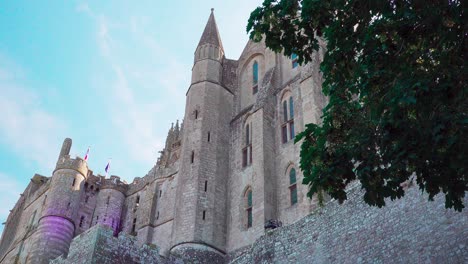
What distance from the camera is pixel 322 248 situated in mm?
13930

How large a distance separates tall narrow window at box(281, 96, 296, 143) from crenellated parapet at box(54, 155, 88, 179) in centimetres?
1341

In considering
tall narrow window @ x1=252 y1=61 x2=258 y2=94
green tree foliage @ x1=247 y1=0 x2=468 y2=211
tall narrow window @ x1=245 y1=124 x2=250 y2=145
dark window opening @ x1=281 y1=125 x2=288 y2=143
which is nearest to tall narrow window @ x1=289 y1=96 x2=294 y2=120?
dark window opening @ x1=281 y1=125 x2=288 y2=143

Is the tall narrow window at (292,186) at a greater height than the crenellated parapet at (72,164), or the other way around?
the crenellated parapet at (72,164)

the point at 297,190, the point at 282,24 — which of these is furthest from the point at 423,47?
the point at 297,190

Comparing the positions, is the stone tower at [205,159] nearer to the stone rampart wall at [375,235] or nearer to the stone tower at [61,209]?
the stone rampart wall at [375,235]

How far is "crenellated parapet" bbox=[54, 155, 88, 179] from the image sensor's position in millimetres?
31812

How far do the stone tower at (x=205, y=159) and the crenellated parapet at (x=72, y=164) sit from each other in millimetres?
8405

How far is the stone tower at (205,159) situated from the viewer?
22969 mm

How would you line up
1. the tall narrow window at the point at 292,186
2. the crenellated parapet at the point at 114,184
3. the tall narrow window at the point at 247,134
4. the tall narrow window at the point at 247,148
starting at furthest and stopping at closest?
the crenellated parapet at the point at 114,184, the tall narrow window at the point at 247,134, the tall narrow window at the point at 247,148, the tall narrow window at the point at 292,186

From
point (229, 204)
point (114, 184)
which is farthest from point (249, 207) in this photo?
point (114, 184)

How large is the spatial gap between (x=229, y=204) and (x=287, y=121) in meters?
4.67

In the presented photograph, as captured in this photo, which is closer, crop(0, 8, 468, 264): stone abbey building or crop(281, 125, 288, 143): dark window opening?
crop(0, 8, 468, 264): stone abbey building

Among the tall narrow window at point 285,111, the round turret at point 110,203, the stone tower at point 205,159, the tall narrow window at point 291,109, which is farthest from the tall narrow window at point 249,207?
the round turret at point 110,203

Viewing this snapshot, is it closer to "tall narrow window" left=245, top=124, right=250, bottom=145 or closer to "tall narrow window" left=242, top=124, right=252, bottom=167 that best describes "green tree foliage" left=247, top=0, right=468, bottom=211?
"tall narrow window" left=242, top=124, right=252, bottom=167
